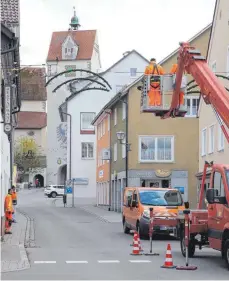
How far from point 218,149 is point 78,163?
126 feet

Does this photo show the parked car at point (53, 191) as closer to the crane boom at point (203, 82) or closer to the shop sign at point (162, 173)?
the shop sign at point (162, 173)

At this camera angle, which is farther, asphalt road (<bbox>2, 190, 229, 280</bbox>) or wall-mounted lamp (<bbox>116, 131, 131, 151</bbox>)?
wall-mounted lamp (<bbox>116, 131, 131, 151</bbox>)

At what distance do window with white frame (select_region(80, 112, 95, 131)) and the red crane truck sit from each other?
5157 cm

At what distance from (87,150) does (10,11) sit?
159ft

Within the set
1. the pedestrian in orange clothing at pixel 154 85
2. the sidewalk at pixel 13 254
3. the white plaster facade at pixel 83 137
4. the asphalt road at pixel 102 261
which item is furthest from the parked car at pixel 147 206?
the white plaster facade at pixel 83 137

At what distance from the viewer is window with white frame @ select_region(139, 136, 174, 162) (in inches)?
1751

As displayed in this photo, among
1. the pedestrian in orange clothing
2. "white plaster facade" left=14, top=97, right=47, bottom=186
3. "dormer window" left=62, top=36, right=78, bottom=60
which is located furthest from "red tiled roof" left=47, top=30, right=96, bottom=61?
the pedestrian in orange clothing

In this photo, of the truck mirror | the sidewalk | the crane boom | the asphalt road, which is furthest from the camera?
the truck mirror

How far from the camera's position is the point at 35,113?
127812mm

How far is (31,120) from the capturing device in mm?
124750

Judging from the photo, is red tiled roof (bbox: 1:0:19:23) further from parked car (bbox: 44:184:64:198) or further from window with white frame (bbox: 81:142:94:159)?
parked car (bbox: 44:184:64:198)

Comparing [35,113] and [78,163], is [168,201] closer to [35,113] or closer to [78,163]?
[78,163]

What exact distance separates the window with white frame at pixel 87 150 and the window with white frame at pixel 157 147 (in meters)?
25.9

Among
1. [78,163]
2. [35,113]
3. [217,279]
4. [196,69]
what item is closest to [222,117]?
[196,69]
